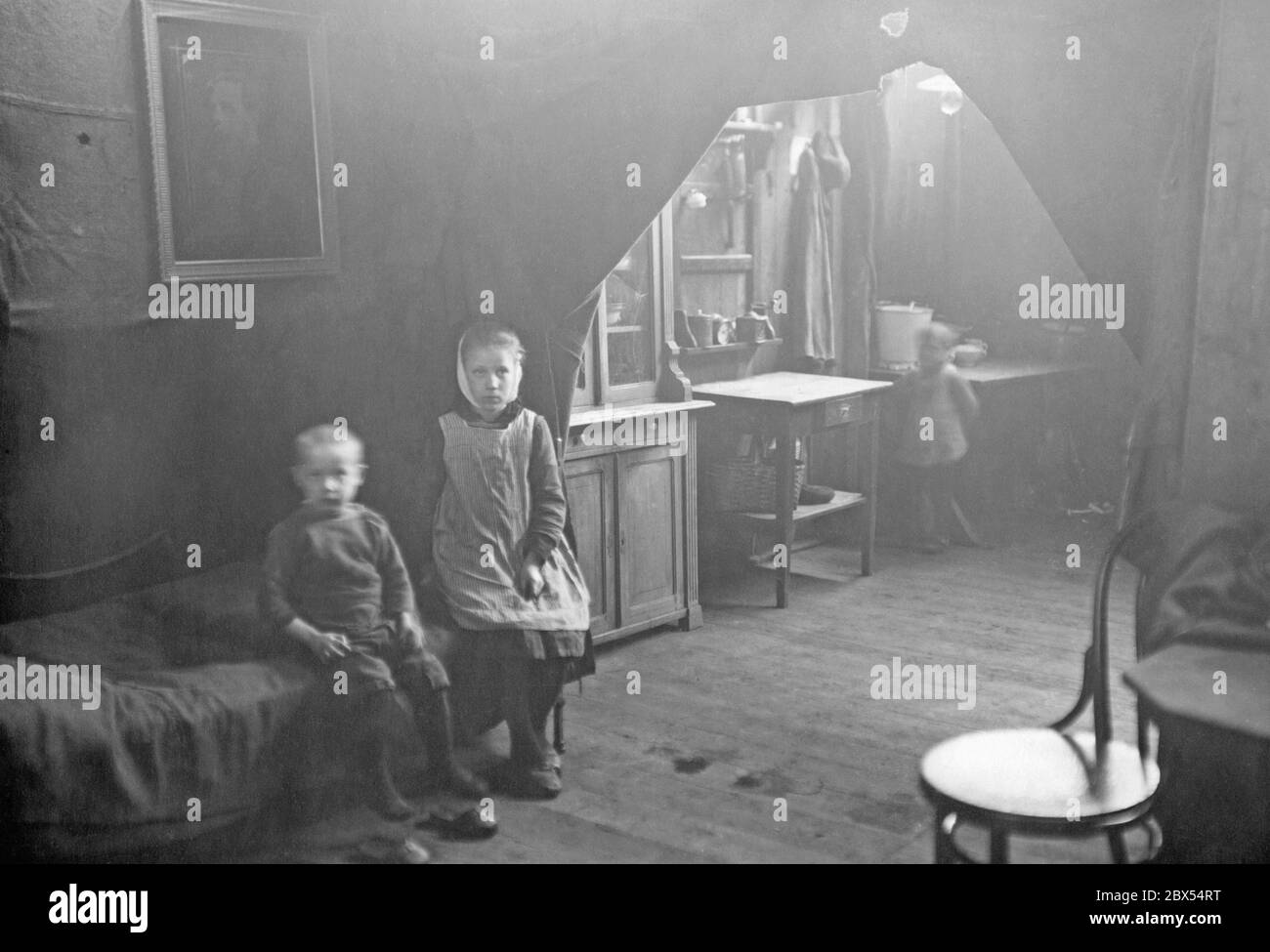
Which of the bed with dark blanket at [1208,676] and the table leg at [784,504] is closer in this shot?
the bed with dark blanket at [1208,676]

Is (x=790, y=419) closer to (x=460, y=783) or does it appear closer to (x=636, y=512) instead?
(x=636, y=512)

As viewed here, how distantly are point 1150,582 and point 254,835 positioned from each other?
211 centimetres

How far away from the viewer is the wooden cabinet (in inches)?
174

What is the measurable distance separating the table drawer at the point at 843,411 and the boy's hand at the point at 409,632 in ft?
7.74

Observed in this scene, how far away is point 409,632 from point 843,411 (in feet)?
8.39

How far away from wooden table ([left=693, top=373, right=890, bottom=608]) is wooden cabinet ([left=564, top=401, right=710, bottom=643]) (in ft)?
1.31

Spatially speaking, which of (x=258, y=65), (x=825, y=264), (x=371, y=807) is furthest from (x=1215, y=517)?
(x=825, y=264)

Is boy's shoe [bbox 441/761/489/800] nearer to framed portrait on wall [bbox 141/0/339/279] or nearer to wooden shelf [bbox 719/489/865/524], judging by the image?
framed portrait on wall [bbox 141/0/339/279]

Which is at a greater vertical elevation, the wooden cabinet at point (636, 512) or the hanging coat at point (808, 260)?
the hanging coat at point (808, 260)

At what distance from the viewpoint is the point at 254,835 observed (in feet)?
9.98

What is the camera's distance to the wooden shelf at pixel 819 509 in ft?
17.3

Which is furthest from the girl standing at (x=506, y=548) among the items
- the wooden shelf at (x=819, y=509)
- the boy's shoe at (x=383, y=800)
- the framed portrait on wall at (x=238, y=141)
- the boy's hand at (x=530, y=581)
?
the wooden shelf at (x=819, y=509)

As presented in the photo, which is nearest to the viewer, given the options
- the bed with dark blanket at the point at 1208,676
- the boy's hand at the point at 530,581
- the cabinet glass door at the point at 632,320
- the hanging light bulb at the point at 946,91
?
the bed with dark blanket at the point at 1208,676

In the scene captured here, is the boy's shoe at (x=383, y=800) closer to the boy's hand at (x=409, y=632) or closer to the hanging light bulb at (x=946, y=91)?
the boy's hand at (x=409, y=632)
